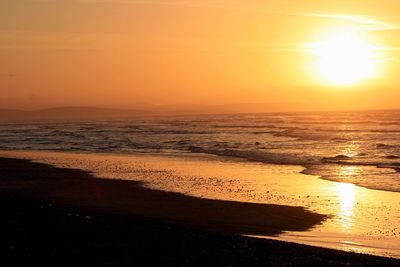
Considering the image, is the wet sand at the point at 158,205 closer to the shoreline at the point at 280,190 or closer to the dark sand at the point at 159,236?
the dark sand at the point at 159,236

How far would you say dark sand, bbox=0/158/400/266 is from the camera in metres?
10.2

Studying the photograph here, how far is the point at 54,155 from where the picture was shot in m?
43.4

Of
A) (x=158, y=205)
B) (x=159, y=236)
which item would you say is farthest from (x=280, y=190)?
(x=159, y=236)

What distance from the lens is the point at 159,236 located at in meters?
12.1

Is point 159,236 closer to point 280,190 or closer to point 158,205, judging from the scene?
point 158,205

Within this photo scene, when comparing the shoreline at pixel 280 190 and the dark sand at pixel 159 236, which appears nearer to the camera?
the dark sand at pixel 159 236

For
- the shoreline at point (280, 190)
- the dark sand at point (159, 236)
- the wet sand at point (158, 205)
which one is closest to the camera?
the dark sand at point (159, 236)

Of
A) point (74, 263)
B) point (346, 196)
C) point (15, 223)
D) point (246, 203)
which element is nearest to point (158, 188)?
point (246, 203)

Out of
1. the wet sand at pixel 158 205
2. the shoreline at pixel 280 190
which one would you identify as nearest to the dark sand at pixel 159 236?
the wet sand at pixel 158 205

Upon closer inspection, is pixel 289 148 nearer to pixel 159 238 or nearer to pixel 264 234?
pixel 264 234

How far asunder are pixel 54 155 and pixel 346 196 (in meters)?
27.7

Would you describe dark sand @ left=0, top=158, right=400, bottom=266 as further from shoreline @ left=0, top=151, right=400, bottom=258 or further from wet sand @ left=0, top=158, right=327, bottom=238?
shoreline @ left=0, top=151, right=400, bottom=258

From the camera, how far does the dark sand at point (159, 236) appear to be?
10.2m

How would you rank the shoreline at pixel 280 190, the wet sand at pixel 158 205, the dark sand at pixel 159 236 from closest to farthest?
the dark sand at pixel 159 236, the shoreline at pixel 280 190, the wet sand at pixel 158 205
